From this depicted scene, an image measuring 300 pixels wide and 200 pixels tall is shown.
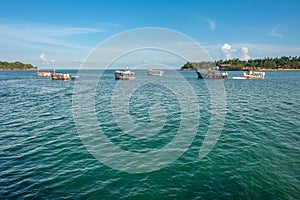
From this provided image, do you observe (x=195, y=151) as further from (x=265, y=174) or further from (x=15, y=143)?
(x=15, y=143)

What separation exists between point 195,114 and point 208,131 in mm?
7363

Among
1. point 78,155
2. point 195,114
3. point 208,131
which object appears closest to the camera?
point 78,155

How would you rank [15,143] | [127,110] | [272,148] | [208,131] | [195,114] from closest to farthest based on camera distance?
1. [272,148]
2. [15,143]
3. [208,131]
4. [195,114]
5. [127,110]

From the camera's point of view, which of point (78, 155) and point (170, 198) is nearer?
point (170, 198)

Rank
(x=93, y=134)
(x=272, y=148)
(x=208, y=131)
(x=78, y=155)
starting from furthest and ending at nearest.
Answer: (x=208, y=131) < (x=93, y=134) < (x=272, y=148) < (x=78, y=155)

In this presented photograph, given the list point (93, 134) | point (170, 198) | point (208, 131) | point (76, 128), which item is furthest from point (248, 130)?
point (76, 128)

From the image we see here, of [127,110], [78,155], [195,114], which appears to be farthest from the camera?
[127,110]

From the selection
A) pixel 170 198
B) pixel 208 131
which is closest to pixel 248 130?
pixel 208 131

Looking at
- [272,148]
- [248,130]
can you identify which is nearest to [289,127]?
[248,130]

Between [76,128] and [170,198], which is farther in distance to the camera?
[76,128]

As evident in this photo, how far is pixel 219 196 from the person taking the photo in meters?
10.9

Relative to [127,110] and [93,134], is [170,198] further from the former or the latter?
[127,110]

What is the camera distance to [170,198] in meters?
11.0

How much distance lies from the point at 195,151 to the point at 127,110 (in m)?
16.9
